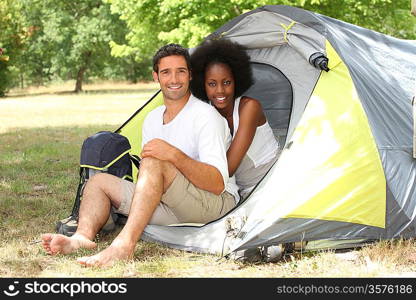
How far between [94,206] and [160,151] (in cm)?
58

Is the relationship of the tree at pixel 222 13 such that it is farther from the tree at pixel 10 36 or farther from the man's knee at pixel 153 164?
the man's knee at pixel 153 164

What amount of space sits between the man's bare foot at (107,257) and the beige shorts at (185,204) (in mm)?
466

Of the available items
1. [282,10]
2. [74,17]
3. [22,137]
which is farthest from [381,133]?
[74,17]

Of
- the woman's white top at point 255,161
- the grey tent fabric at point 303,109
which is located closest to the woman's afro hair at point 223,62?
the woman's white top at point 255,161

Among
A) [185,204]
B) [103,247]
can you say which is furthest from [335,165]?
[103,247]

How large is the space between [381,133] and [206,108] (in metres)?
1.05

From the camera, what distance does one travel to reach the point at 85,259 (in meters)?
3.41

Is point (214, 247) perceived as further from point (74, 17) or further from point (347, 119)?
point (74, 17)

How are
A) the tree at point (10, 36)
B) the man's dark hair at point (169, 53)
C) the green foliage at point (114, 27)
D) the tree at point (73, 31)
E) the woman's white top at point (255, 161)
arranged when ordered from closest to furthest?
1. the man's dark hair at point (169, 53)
2. the woman's white top at point (255, 161)
3. the green foliage at point (114, 27)
4. the tree at point (10, 36)
5. the tree at point (73, 31)

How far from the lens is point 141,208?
3.55m

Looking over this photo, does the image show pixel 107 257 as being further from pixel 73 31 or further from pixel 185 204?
pixel 73 31

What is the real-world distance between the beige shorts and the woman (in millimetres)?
301

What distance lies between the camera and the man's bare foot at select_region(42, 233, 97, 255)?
364 centimetres

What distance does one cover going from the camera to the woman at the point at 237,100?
13.8 feet
